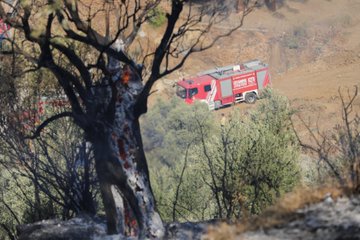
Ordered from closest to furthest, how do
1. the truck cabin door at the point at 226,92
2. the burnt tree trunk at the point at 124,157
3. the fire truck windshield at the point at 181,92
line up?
the burnt tree trunk at the point at 124,157 < the truck cabin door at the point at 226,92 < the fire truck windshield at the point at 181,92

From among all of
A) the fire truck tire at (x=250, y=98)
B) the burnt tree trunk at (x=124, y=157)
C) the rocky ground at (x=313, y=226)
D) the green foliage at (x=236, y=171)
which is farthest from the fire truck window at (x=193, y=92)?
the rocky ground at (x=313, y=226)

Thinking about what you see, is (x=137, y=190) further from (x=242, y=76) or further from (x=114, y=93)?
(x=242, y=76)

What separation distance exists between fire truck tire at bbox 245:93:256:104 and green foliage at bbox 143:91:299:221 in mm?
10314

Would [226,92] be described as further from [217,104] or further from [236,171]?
[236,171]

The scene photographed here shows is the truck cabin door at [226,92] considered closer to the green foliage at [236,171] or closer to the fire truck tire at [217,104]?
the fire truck tire at [217,104]

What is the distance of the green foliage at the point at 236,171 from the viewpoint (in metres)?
15.7

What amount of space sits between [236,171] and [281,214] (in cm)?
1134

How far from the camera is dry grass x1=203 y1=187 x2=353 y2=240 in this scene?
7.35 metres

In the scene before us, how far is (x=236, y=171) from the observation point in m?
19.0

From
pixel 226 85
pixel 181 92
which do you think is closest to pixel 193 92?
pixel 181 92

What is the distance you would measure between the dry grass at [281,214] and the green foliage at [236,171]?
2.30 m

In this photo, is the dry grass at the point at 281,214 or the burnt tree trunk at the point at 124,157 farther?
the burnt tree trunk at the point at 124,157

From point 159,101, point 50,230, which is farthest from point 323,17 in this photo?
point 50,230

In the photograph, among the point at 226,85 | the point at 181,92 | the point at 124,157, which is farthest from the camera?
the point at 181,92
